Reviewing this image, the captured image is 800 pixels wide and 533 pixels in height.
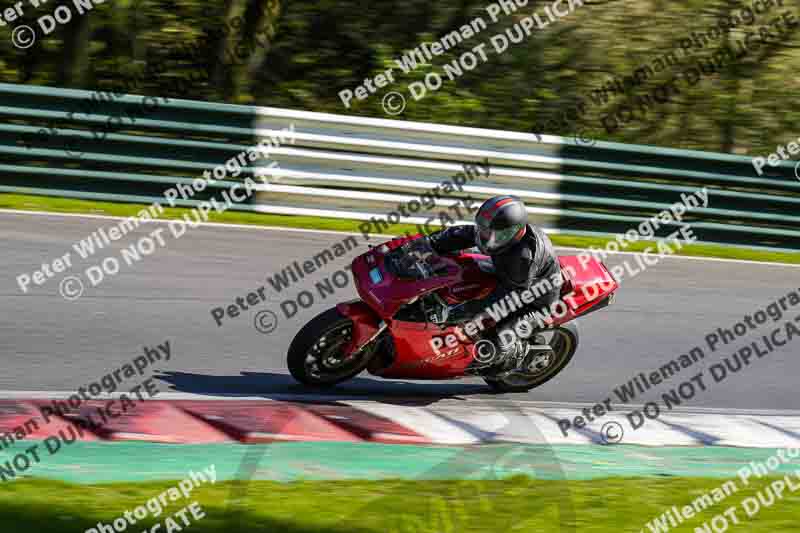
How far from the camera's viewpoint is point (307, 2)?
56.4 feet

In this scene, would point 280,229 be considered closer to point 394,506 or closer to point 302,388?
point 302,388

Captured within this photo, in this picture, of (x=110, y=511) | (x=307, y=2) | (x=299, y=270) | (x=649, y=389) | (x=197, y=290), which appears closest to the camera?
(x=110, y=511)

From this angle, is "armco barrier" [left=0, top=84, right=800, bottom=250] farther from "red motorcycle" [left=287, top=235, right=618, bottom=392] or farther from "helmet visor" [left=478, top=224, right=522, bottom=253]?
"helmet visor" [left=478, top=224, right=522, bottom=253]

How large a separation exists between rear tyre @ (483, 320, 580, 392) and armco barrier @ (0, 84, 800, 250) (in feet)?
16.3

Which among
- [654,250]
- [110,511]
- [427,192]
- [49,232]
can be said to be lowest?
[654,250]

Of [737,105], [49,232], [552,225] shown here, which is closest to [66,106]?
[49,232]

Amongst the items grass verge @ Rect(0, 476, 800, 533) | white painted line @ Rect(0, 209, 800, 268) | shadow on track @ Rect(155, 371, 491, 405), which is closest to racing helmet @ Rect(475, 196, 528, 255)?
shadow on track @ Rect(155, 371, 491, 405)

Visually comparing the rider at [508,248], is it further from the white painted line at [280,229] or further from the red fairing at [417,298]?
the white painted line at [280,229]

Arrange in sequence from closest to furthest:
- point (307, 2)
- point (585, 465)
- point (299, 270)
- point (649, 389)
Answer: point (585, 465), point (649, 389), point (299, 270), point (307, 2)

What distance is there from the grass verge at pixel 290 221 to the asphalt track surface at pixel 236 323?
33cm

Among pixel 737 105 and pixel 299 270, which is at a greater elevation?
Answer: pixel 299 270

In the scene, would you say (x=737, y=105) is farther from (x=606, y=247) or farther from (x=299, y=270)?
(x=299, y=270)

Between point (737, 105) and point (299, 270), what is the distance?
9253 mm

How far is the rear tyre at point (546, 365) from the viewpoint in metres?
9.06
